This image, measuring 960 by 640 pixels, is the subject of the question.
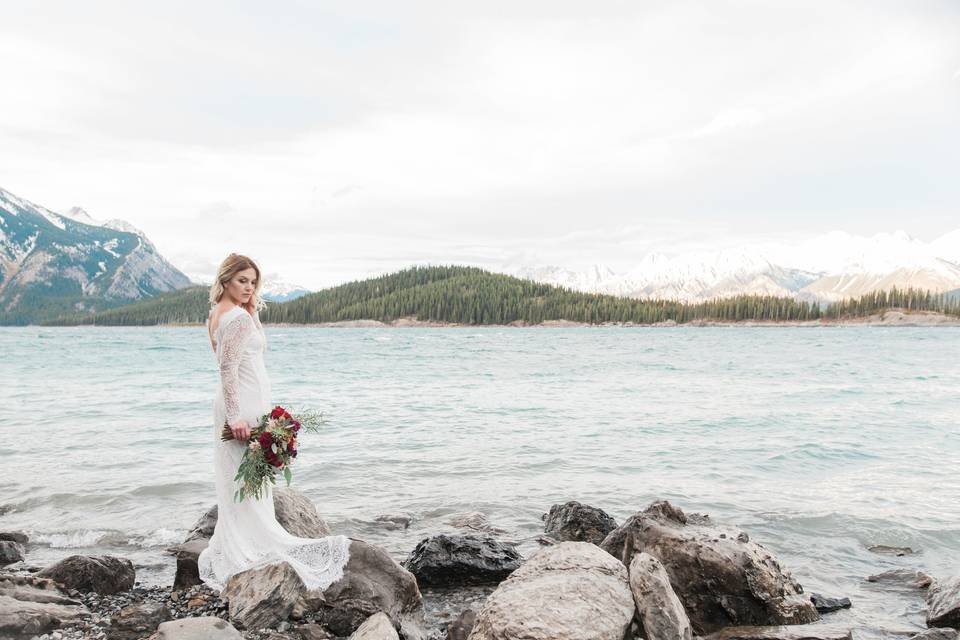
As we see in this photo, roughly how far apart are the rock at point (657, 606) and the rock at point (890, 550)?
537cm

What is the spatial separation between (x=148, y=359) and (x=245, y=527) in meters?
51.4

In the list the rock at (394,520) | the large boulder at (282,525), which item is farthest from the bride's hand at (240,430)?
the rock at (394,520)

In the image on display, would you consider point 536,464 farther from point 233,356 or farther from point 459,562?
point 233,356

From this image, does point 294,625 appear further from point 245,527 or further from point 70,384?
point 70,384

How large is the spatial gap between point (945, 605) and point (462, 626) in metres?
5.06

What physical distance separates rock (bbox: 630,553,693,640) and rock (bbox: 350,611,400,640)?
2175 mm

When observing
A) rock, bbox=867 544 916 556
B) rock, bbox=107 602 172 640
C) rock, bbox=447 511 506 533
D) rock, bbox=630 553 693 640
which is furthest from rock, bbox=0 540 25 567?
rock, bbox=867 544 916 556

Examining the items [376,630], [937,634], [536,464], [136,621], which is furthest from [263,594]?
A: [536,464]

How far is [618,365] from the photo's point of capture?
47000mm

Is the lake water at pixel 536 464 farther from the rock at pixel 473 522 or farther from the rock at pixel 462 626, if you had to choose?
the rock at pixel 462 626

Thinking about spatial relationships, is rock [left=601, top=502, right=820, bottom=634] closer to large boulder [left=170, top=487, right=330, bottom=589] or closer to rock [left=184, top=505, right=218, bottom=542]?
large boulder [left=170, top=487, right=330, bottom=589]

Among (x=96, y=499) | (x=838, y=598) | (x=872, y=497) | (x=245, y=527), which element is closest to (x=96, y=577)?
(x=245, y=527)

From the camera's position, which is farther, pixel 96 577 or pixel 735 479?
pixel 735 479

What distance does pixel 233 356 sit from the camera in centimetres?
664
